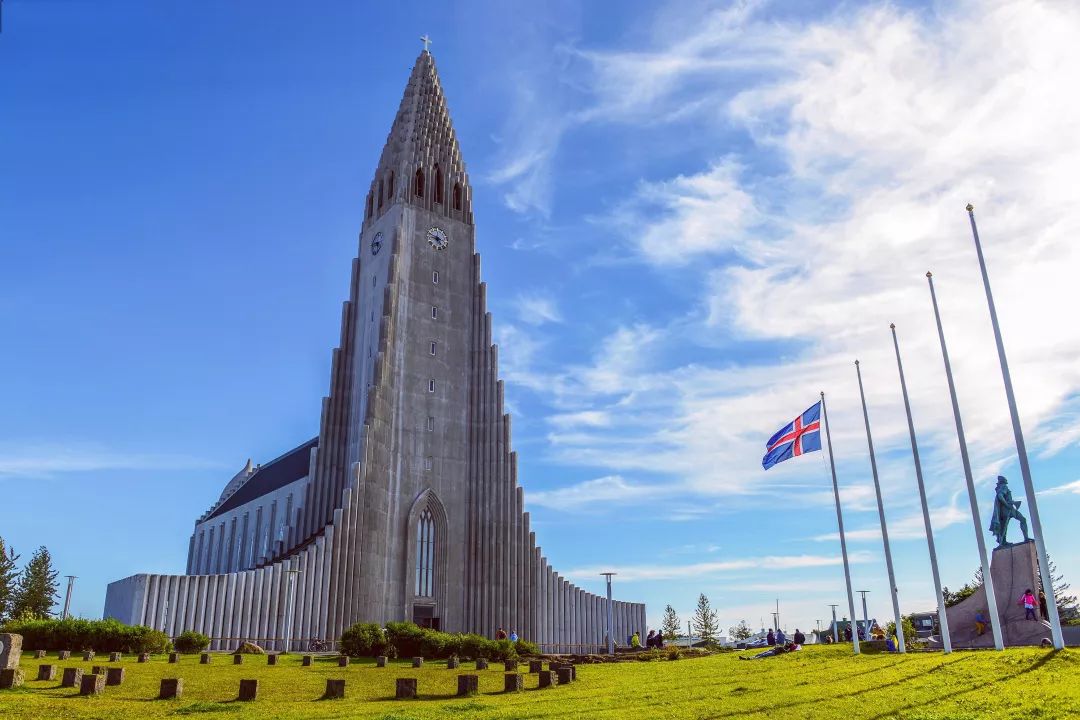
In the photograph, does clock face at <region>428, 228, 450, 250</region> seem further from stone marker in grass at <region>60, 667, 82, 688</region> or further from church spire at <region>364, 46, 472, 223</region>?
stone marker in grass at <region>60, 667, 82, 688</region>

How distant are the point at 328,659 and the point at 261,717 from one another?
55.7 feet

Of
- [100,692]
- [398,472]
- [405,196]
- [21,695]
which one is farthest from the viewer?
[405,196]

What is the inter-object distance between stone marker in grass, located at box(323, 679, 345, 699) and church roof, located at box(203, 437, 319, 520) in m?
48.3

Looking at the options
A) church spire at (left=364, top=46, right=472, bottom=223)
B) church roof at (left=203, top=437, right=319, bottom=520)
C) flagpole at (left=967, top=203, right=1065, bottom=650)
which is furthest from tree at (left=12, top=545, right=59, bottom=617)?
flagpole at (left=967, top=203, right=1065, bottom=650)

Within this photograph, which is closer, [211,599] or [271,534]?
[211,599]

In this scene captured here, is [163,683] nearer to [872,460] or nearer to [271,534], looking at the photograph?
[872,460]

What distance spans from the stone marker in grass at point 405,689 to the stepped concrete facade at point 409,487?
3073 centimetres

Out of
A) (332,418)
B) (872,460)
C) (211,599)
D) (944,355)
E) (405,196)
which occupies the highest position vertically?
(405,196)

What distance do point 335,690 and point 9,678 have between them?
738 cm

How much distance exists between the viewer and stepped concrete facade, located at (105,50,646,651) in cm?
5075

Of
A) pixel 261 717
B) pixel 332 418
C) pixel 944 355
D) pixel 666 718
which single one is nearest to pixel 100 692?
pixel 261 717

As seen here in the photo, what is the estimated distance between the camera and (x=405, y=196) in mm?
65375

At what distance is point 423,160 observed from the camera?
68.1 metres

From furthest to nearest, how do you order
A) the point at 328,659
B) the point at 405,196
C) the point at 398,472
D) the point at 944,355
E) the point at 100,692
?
1. the point at 405,196
2. the point at 398,472
3. the point at 328,659
4. the point at 944,355
5. the point at 100,692
